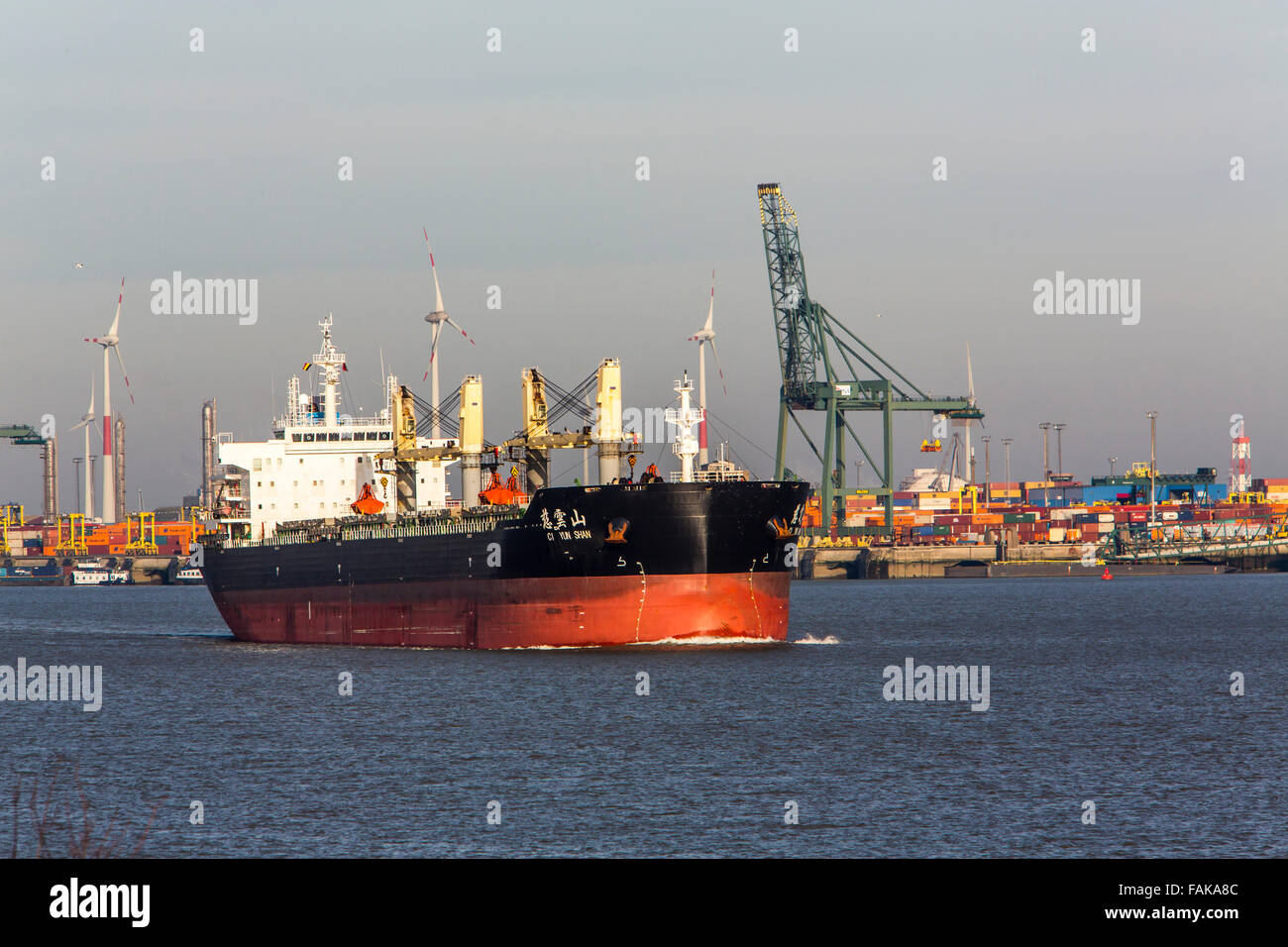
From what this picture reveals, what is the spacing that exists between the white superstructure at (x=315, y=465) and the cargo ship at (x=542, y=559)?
12.3 feet

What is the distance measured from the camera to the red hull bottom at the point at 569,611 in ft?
151

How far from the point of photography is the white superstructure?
218ft

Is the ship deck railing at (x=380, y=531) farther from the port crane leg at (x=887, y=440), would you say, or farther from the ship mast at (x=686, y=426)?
the port crane leg at (x=887, y=440)

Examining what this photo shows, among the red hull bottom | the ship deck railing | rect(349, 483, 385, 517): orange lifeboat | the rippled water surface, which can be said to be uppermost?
rect(349, 483, 385, 517): orange lifeboat

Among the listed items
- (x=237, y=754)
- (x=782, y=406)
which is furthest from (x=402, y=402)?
(x=782, y=406)

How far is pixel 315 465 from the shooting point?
2635 inches

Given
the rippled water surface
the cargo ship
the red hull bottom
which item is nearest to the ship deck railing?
the cargo ship

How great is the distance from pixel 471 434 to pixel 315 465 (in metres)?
11.4

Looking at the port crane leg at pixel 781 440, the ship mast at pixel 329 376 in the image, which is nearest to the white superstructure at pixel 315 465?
the ship mast at pixel 329 376

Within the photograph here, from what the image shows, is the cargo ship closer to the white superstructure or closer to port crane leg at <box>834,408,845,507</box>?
the white superstructure

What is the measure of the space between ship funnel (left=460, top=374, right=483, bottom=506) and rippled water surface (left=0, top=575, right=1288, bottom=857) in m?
8.88

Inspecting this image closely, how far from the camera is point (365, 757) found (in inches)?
1153

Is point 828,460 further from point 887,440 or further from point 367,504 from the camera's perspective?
point 367,504
